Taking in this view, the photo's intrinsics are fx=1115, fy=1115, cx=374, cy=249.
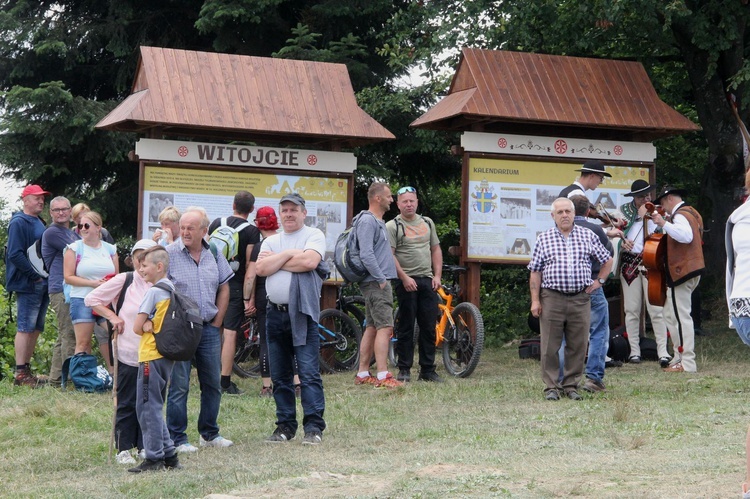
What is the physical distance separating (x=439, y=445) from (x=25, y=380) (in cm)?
532

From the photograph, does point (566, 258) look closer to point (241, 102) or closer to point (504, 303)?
point (241, 102)

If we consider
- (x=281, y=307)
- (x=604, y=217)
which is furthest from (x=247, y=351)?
(x=604, y=217)

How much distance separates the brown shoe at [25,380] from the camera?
1106 centimetres

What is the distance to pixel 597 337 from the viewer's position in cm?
1030

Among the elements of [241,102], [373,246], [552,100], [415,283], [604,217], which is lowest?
[415,283]

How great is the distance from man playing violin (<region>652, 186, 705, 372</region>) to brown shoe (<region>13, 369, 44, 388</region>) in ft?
21.0

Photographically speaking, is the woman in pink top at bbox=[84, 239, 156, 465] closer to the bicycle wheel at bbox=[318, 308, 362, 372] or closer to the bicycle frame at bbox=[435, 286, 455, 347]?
the bicycle wheel at bbox=[318, 308, 362, 372]

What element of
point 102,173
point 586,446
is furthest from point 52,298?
point 102,173

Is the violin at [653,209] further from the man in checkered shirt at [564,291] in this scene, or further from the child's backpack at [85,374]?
the child's backpack at [85,374]

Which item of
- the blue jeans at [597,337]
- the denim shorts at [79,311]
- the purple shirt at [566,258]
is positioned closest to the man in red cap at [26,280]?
the denim shorts at [79,311]

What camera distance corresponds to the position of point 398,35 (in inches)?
637

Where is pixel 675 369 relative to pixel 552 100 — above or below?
below

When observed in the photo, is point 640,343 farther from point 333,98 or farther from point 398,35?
point 398,35

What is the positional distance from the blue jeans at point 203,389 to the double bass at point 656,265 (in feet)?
18.1
